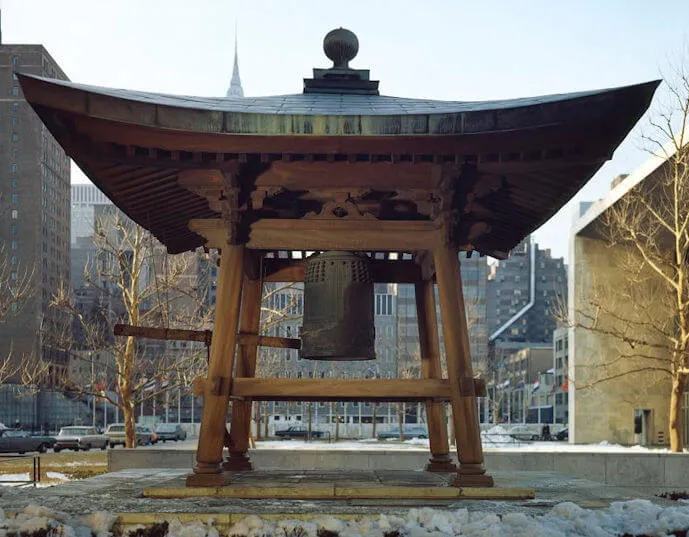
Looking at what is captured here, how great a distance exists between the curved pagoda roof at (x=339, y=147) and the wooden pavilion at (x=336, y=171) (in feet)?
0.06

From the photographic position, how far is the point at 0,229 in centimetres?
11606

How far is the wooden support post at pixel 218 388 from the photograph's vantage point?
1155 cm

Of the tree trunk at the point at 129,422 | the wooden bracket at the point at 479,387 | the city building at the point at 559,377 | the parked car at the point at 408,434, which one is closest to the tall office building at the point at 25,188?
the parked car at the point at 408,434

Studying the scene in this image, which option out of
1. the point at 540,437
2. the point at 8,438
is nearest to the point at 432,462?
the point at 8,438

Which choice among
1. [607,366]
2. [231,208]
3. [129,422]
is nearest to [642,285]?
[607,366]

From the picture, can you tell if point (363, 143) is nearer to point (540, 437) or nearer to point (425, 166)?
point (425, 166)

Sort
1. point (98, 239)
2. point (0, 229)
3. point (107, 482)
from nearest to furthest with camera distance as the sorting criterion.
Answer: point (107, 482) → point (98, 239) → point (0, 229)

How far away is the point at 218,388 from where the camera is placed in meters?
11.5

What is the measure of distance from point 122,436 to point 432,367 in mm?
43134

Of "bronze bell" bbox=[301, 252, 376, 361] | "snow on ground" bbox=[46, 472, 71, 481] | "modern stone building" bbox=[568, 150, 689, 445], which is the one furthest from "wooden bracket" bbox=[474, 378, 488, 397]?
"modern stone building" bbox=[568, 150, 689, 445]

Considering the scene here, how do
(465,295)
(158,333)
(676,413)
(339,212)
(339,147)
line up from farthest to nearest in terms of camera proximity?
(465,295) < (676,413) < (158,333) < (339,212) < (339,147)

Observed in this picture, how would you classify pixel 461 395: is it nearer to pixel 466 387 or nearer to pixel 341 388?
pixel 466 387

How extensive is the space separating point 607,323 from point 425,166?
3029cm

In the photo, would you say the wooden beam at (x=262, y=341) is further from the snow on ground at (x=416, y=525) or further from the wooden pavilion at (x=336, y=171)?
the snow on ground at (x=416, y=525)
